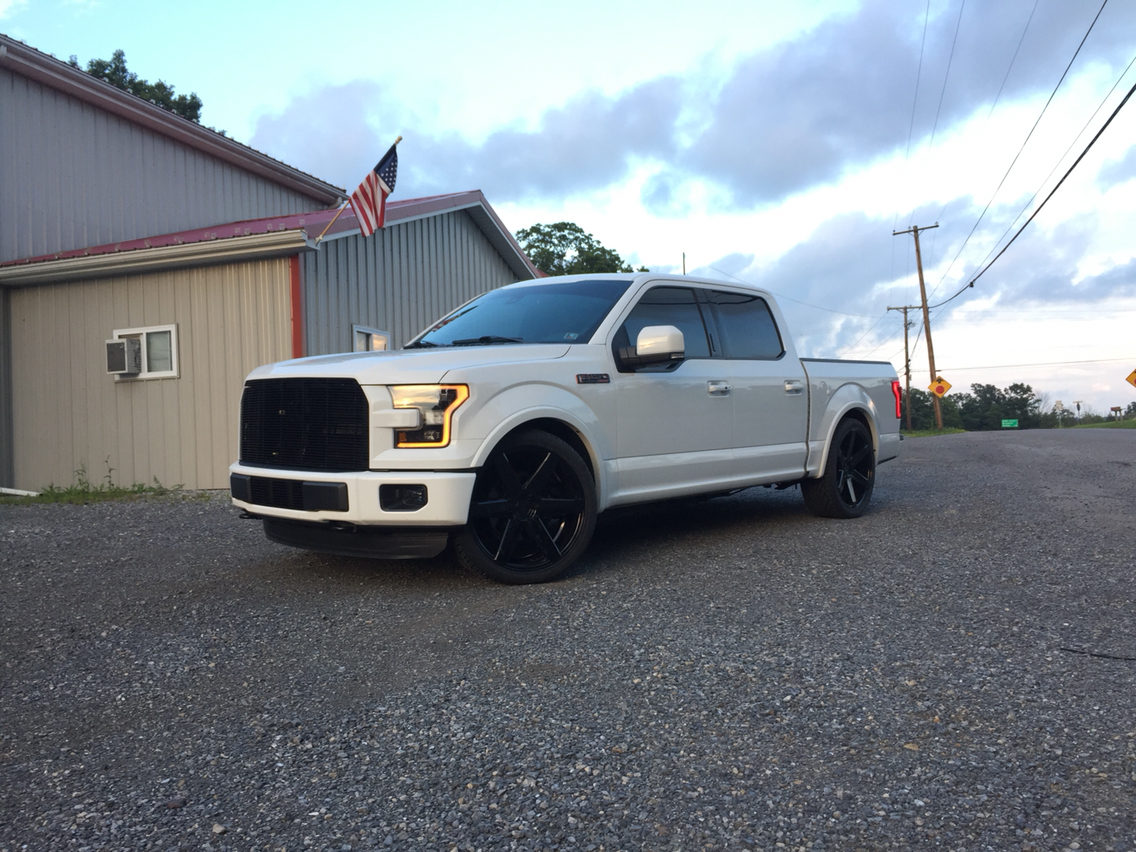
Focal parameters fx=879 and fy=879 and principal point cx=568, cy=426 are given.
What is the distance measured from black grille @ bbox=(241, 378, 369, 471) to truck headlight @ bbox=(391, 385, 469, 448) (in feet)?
0.66

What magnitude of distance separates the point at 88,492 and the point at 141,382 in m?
1.82

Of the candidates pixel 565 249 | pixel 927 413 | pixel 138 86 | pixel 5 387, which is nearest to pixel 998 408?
pixel 927 413

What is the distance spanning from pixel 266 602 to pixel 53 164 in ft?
41.6

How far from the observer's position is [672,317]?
6.18 meters

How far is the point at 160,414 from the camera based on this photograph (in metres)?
12.1

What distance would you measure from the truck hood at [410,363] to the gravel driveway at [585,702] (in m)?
1.20

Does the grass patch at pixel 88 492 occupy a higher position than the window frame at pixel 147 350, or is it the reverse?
the window frame at pixel 147 350

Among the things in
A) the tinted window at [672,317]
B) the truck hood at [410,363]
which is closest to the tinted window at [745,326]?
the tinted window at [672,317]

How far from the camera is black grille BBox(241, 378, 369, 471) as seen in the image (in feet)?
15.4

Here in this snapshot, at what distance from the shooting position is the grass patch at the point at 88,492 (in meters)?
10.5

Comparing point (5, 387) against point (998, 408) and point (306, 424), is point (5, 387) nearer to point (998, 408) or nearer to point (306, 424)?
point (306, 424)

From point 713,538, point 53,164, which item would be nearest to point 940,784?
point 713,538

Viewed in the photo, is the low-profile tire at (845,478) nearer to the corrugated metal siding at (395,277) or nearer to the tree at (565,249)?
the corrugated metal siding at (395,277)

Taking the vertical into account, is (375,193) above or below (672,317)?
above
